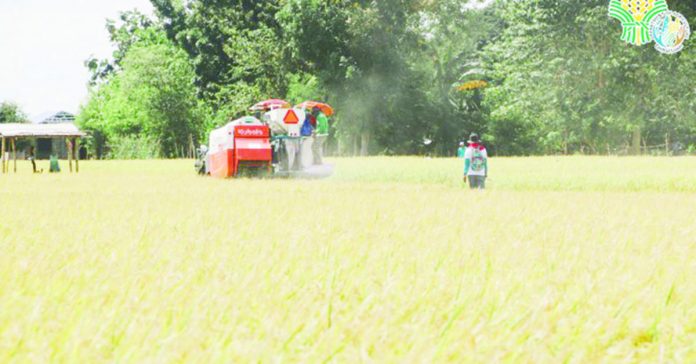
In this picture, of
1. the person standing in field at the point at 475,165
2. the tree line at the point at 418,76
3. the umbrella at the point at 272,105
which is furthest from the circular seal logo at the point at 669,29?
the umbrella at the point at 272,105

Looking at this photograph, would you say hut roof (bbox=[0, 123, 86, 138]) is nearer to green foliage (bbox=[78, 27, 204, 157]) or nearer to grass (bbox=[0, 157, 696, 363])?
grass (bbox=[0, 157, 696, 363])

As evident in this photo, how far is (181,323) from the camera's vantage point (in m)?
3.68

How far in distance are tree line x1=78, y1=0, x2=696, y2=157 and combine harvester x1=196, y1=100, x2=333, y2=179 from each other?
18683 mm

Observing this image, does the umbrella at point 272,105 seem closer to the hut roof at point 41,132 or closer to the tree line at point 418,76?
the hut roof at point 41,132

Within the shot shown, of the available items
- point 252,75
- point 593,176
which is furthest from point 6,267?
point 252,75

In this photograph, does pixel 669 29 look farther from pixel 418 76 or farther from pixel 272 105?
pixel 418 76

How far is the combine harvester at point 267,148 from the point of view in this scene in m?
25.5

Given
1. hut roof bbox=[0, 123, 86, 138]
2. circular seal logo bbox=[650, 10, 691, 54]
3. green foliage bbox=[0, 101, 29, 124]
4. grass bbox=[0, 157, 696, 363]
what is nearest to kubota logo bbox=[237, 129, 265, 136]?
circular seal logo bbox=[650, 10, 691, 54]

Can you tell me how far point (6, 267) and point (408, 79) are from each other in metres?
48.0

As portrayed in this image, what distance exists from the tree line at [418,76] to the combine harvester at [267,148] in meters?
18.7

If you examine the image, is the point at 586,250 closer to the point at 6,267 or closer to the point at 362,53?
the point at 6,267

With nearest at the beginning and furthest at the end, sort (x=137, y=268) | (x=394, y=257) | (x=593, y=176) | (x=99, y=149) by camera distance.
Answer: (x=137, y=268) → (x=394, y=257) → (x=593, y=176) → (x=99, y=149)

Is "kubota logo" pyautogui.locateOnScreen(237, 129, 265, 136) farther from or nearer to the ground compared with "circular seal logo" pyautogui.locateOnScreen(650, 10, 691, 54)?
nearer to the ground

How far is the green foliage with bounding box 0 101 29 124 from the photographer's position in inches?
3706
